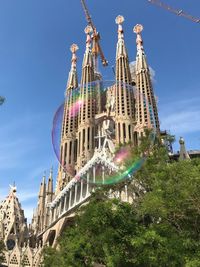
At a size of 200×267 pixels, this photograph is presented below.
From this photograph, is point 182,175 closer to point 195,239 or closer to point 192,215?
point 192,215

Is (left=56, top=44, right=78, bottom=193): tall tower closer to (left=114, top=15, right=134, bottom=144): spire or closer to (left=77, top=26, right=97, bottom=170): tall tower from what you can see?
(left=77, top=26, right=97, bottom=170): tall tower

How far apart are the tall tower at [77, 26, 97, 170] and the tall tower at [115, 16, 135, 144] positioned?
5197 millimetres

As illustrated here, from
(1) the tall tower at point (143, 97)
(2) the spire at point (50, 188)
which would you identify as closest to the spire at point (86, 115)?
(2) the spire at point (50, 188)

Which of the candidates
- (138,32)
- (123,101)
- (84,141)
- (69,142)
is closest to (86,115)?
(84,141)

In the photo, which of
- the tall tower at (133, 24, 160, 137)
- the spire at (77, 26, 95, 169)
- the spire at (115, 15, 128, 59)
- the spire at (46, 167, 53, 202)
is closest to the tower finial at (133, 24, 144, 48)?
the tall tower at (133, 24, 160, 137)

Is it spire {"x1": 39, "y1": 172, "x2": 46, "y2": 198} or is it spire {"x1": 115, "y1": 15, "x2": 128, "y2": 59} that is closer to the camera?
spire {"x1": 39, "y1": 172, "x2": 46, "y2": 198}

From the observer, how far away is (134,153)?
23719 mm

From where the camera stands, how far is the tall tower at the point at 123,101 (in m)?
60.7

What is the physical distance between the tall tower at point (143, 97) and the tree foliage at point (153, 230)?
39.0 meters

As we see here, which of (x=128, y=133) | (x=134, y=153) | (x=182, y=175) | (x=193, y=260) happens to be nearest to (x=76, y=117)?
(x=128, y=133)

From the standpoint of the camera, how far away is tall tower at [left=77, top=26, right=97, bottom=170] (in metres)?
60.2

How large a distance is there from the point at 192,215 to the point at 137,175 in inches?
232

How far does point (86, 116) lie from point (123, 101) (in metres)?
8.05

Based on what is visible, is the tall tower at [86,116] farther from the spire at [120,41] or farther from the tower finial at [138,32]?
the tower finial at [138,32]
